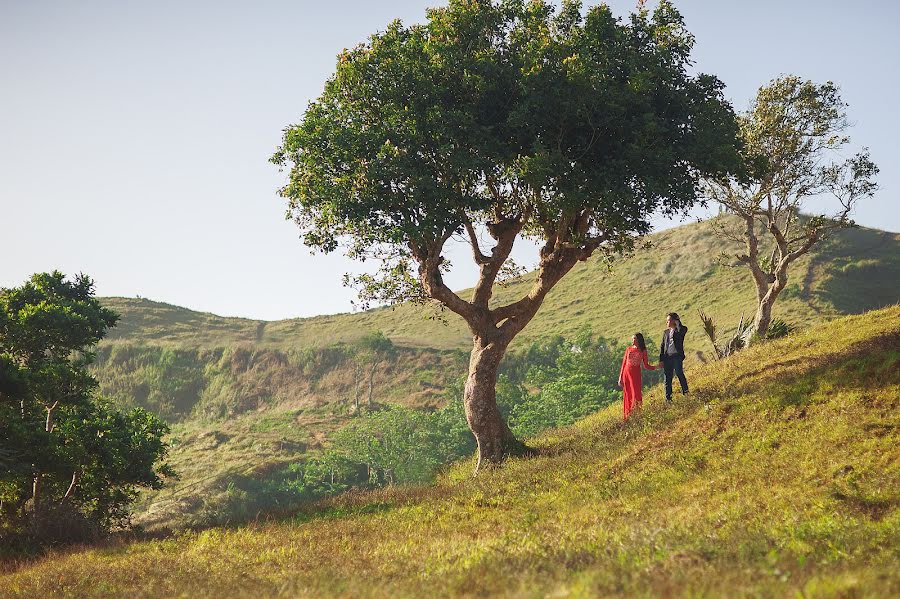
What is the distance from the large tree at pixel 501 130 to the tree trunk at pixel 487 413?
55 mm

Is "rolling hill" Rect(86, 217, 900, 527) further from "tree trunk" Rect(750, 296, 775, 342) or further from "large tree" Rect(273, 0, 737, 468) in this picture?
"large tree" Rect(273, 0, 737, 468)

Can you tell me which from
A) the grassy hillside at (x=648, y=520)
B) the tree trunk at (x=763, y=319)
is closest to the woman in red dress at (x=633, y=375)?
the grassy hillside at (x=648, y=520)

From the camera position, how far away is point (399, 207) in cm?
2086

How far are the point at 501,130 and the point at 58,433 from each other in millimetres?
15997

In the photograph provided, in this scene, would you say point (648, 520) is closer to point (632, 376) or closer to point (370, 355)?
point (632, 376)

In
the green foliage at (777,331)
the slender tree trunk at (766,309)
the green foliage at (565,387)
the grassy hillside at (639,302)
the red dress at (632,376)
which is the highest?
the grassy hillside at (639,302)

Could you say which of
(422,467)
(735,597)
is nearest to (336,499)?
(735,597)

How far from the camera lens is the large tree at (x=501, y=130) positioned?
2003cm

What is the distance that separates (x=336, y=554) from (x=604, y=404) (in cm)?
4866

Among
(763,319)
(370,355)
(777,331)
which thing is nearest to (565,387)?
(763,319)

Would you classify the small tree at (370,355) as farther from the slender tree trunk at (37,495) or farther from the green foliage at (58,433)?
the slender tree trunk at (37,495)

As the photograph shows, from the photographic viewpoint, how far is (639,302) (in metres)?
A: 85.9

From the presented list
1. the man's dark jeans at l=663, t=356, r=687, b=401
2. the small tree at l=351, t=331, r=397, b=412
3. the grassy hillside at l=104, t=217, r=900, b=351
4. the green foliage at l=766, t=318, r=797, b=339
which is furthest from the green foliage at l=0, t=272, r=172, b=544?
the small tree at l=351, t=331, r=397, b=412

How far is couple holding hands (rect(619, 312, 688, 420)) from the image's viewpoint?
20.6 meters
